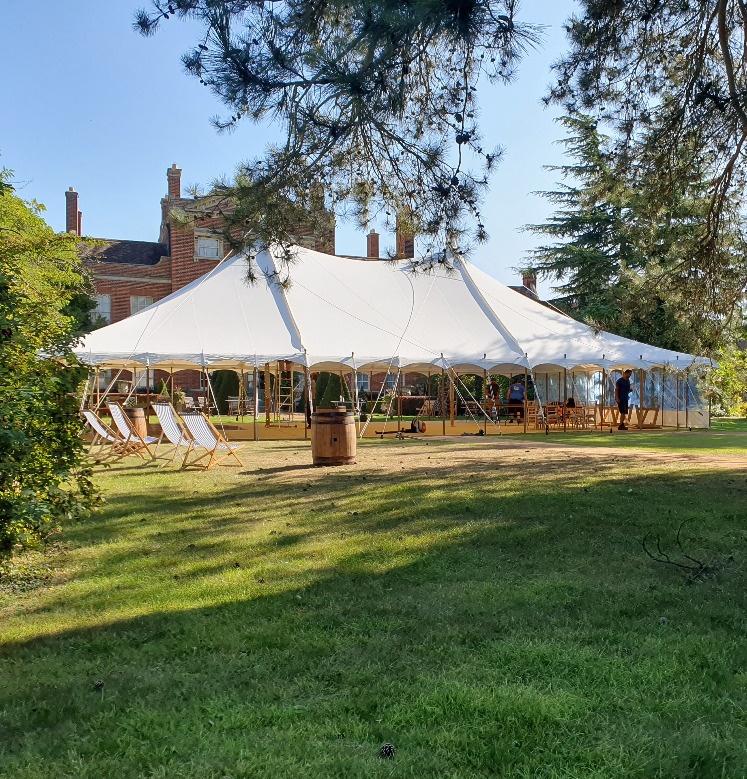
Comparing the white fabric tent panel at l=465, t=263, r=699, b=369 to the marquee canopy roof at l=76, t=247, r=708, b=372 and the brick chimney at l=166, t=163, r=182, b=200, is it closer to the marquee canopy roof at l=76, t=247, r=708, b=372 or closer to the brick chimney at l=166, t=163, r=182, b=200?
the marquee canopy roof at l=76, t=247, r=708, b=372

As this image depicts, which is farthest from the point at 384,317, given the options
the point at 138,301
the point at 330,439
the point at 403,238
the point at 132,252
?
the point at 132,252

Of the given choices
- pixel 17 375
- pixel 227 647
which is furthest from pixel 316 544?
pixel 17 375

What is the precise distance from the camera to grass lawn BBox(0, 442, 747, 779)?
96.7 inches

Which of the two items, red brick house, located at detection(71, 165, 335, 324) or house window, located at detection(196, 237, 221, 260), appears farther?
house window, located at detection(196, 237, 221, 260)

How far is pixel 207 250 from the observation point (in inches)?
1411

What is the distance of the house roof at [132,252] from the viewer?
1379 inches

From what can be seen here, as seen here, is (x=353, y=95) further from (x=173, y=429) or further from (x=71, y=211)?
(x=71, y=211)

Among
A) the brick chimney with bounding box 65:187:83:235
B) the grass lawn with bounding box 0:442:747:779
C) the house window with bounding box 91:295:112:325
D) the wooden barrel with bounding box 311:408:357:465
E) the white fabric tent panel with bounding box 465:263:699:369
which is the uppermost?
the brick chimney with bounding box 65:187:83:235

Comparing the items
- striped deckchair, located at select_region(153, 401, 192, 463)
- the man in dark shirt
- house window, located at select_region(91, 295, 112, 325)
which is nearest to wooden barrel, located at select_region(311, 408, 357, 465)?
striped deckchair, located at select_region(153, 401, 192, 463)

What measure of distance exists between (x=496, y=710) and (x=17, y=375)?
11.0 ft

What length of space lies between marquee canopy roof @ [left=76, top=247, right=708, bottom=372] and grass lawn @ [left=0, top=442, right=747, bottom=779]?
1005cm

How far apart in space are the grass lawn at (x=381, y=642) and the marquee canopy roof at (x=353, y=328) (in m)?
10.1

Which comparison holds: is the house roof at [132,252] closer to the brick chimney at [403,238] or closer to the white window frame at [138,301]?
the white window frame at [138,301]

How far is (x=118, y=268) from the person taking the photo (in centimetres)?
3441
